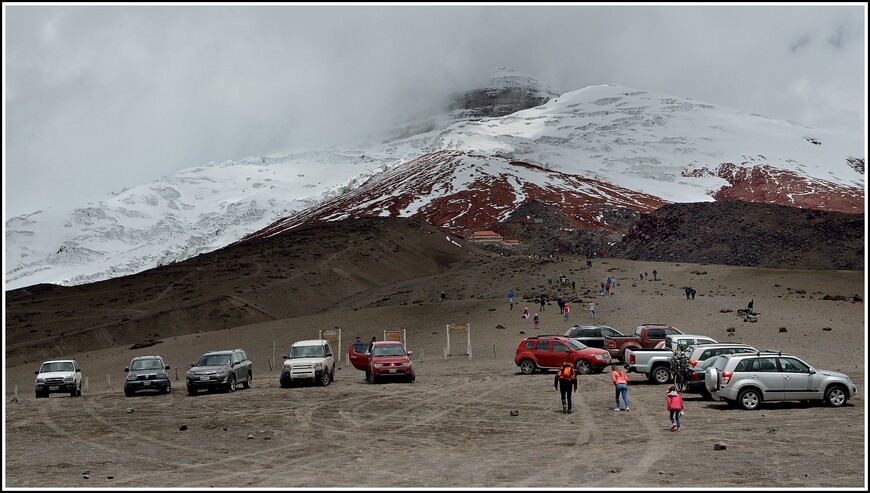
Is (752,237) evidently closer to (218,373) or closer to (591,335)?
(591,335)

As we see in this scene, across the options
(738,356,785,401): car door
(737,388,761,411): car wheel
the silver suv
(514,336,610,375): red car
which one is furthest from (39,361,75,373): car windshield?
(738,356,785,401): car door

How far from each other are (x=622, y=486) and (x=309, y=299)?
83571 millimetres

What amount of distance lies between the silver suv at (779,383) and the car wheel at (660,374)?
8.18 m

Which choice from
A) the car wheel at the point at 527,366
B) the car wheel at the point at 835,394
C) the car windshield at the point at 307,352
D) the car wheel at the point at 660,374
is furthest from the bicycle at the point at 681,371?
the car windshield at the point at 307,352

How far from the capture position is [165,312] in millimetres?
86562

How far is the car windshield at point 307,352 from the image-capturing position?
119 ft

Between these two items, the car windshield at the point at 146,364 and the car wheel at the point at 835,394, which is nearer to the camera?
the car wheel at the point at 835,394

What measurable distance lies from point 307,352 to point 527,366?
999 centimetres

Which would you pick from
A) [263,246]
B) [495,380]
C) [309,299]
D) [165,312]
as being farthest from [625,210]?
[495,380]

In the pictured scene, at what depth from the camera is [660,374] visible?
33.3 metres

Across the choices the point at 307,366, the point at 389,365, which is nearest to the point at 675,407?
the point at 389,365

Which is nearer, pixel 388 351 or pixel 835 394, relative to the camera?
pixel 835 394

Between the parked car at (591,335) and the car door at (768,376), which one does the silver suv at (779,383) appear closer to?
the car door at (768,376)

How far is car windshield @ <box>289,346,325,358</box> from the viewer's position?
119 ft
